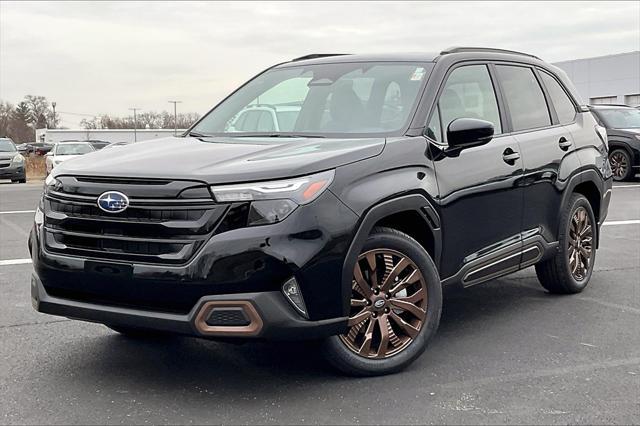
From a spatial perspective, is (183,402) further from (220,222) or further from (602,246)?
(602,246)

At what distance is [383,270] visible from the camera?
13.3 ft

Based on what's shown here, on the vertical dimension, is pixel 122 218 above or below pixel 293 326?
above

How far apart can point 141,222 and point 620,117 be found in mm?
16184

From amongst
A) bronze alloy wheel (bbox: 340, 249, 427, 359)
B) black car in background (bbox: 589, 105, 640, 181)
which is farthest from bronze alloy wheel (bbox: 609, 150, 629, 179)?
bronze alloy wheel (bbox: 340, 249, 427, 359)

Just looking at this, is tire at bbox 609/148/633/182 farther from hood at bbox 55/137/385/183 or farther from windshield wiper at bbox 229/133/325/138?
hood at bbox 55/137/385/183

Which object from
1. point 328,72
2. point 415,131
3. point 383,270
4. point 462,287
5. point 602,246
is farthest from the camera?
point 602,246

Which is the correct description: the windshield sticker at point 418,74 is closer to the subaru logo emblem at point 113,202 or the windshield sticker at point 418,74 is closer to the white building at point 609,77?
the subaru logo emblem at point 113,202

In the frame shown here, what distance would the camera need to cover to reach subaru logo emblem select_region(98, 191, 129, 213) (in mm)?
3615

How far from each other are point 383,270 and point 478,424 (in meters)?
0.95

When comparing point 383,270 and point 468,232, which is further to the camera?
point 468,232

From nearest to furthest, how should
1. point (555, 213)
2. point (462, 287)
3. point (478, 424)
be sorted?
1. point (478, 424)
2. point (462, 287)
3. point (555, 213)

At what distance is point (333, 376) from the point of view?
162 inches

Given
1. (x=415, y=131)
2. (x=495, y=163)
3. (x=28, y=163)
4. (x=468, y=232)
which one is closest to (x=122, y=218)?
(x=415, y=131)

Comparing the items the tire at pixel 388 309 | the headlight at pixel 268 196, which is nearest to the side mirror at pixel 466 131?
the tire at pixel 388 309
